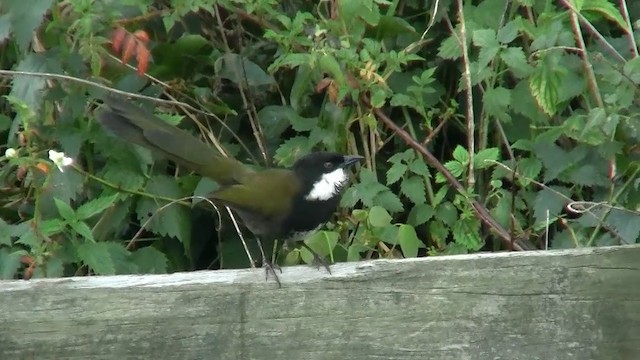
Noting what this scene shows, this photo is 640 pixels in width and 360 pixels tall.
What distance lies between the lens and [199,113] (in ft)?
8.50

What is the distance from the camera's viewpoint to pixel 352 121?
8.50 ft

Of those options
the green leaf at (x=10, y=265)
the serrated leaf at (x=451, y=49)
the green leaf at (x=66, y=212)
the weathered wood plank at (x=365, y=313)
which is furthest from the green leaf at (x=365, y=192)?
the weathered wood plank at (x=365, y=313)

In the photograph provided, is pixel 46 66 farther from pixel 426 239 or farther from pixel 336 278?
pixel 336 278

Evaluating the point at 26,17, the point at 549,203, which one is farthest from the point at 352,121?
the point at 26,17

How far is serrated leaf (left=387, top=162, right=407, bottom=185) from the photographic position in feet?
8.10

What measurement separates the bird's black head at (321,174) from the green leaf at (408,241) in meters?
0.17

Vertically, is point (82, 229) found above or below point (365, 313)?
below

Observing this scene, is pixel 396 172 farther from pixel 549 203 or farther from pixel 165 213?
pixel 165 213

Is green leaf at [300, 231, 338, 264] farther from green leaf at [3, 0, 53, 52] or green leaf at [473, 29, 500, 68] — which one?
green leaf at [3, 0, 53, 52]

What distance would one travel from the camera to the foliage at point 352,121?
7.72 feet

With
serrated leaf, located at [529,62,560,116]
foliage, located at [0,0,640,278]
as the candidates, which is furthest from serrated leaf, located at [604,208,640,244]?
serrated leaf, located at [529,62,560,116]

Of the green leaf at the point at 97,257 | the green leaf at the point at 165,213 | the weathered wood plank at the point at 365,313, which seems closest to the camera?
the weathered wood plank at the point at 365,313

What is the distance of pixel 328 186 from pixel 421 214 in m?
0.30

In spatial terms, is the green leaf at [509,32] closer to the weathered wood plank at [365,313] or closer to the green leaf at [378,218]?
the green leaf at [378,218]
